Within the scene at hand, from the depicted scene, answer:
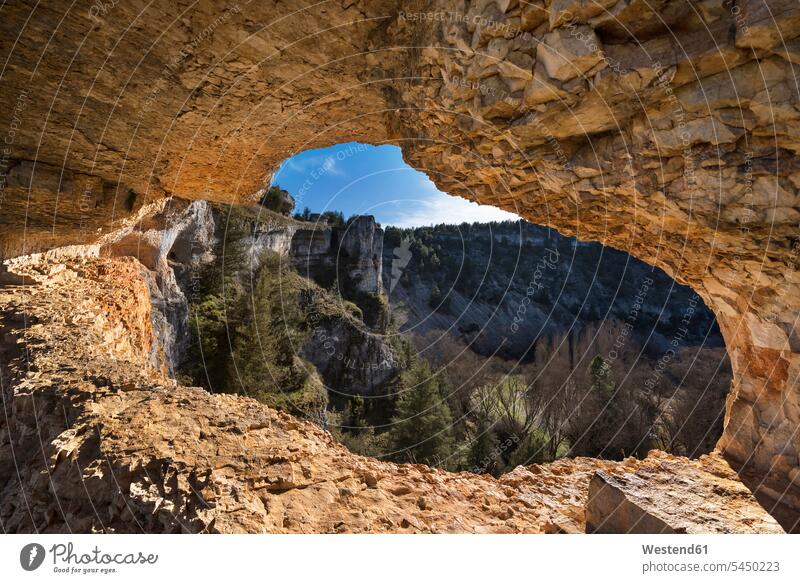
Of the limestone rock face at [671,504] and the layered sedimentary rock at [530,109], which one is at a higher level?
the layered sedimentary rock at [530,109]

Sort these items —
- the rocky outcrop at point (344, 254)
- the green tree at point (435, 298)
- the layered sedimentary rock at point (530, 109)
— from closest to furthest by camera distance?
the layered sedimentary rock at point (530, 109), the rocky outcrop at point (344, 254), the green tree at point (435, 298)

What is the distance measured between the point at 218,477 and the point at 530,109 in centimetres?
479

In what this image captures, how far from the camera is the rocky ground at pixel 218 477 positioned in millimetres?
2877

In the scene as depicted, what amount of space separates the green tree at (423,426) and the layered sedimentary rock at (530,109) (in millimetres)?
18053

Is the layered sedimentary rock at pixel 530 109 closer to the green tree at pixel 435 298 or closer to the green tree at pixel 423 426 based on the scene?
the green tree at pixel 423 426

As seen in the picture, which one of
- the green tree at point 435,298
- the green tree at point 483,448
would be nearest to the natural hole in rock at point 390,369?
the green tree at point 483,448

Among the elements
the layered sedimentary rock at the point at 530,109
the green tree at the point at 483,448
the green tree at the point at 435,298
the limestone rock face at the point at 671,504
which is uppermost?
the layered sedimentary rock at the point at 530,109

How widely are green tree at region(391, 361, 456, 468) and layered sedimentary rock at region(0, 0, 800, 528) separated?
1805cm

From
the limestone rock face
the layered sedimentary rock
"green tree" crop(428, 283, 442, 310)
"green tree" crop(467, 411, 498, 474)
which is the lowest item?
"green tree" crop(467, 411, 498, 474)

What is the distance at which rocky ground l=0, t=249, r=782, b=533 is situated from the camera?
2877mm

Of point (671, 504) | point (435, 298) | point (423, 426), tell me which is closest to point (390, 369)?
point (423, 426)

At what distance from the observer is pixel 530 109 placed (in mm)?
3676

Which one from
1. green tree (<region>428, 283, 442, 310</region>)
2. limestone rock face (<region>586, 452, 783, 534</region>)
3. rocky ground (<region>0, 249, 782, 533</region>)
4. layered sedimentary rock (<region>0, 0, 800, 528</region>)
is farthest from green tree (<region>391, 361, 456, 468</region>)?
green tree (<region>428, 283, 442, 310</region>)

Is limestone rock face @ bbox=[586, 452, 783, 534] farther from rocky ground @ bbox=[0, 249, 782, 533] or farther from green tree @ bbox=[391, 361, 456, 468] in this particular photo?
green tree @ bbox=[391, 361, 456, 468]
